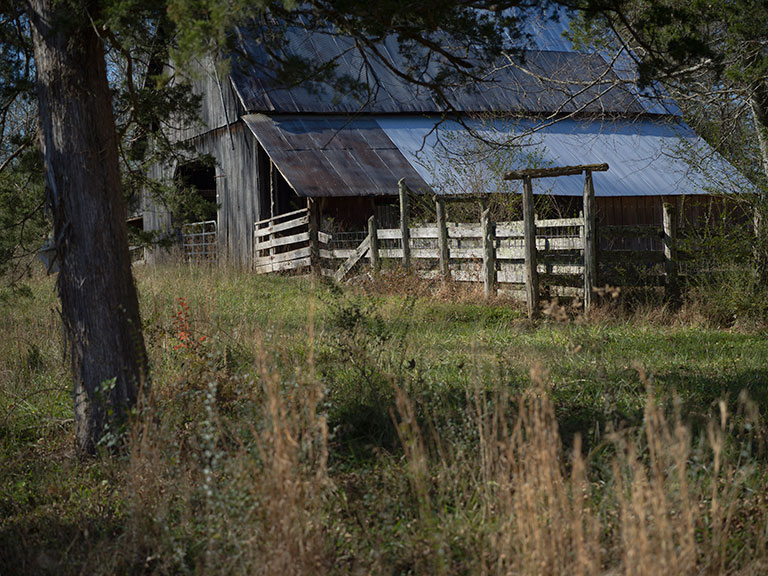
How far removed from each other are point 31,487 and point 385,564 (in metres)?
2.61

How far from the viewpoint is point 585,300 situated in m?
11.6

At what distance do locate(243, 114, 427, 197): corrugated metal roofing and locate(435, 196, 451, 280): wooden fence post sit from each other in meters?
3.52

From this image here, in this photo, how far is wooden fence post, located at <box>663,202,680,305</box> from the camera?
11508 millimetres

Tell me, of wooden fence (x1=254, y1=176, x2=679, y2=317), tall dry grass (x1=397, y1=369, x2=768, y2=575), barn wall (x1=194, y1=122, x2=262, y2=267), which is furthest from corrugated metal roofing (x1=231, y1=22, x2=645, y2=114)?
tall dry grass (x1=397, y1=369, x2=768, y2=575)

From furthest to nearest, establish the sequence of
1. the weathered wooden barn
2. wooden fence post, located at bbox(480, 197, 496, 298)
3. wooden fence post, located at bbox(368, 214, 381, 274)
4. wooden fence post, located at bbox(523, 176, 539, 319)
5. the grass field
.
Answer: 1. the weathered wooden barn
2. wooden fence post, located at bbox(368, 214, 381, 274)
3. wooden fence post, located at bbox(480, 197, 496, 298)
4. wooden fence post, located at bbox(523, 176, 539, 319)
5. the grass field

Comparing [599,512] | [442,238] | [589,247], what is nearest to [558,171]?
[589,247]

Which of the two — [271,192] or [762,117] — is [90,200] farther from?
[271,192]

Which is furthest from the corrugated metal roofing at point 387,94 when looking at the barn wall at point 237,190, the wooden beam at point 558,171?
the wooden beam at point 558,171

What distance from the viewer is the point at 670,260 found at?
11.5 meters

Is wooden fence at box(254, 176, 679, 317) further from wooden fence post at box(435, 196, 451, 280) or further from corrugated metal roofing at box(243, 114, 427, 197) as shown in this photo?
corrugated metal roofing at box(243, 114, 427, 197)

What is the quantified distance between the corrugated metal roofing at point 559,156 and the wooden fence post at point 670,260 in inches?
182

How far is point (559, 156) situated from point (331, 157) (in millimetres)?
5410

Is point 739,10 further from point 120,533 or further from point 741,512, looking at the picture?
point 120,533

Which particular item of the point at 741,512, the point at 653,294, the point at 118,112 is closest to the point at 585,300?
the point at 653,294
